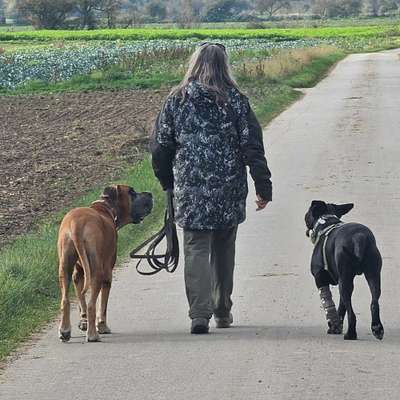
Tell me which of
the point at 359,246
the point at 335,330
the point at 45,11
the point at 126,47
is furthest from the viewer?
the point at 45,11

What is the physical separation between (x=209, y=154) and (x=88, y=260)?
111 centimetres

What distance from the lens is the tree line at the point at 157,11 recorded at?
384ft

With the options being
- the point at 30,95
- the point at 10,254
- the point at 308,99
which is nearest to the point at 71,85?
the point at 30,95

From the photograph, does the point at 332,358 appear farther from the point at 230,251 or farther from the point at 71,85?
the point at 71,85

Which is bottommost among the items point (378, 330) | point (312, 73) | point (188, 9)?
point (188, 9)

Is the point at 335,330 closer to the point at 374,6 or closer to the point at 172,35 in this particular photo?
the point at 172,35

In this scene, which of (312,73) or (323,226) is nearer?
(323,226)

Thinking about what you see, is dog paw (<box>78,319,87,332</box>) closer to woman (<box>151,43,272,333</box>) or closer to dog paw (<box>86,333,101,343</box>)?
dog paw (<box>86,333,101,343</box>)

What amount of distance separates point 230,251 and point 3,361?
1.93m

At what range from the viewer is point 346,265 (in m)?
7.87

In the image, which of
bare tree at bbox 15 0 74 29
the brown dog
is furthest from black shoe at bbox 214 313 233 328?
bare tree at bbox 15 0 74 29

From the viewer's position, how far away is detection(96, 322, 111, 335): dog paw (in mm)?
8406

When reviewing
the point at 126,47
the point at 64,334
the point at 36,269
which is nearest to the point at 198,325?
the point at 64,334

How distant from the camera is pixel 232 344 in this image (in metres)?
7.98
